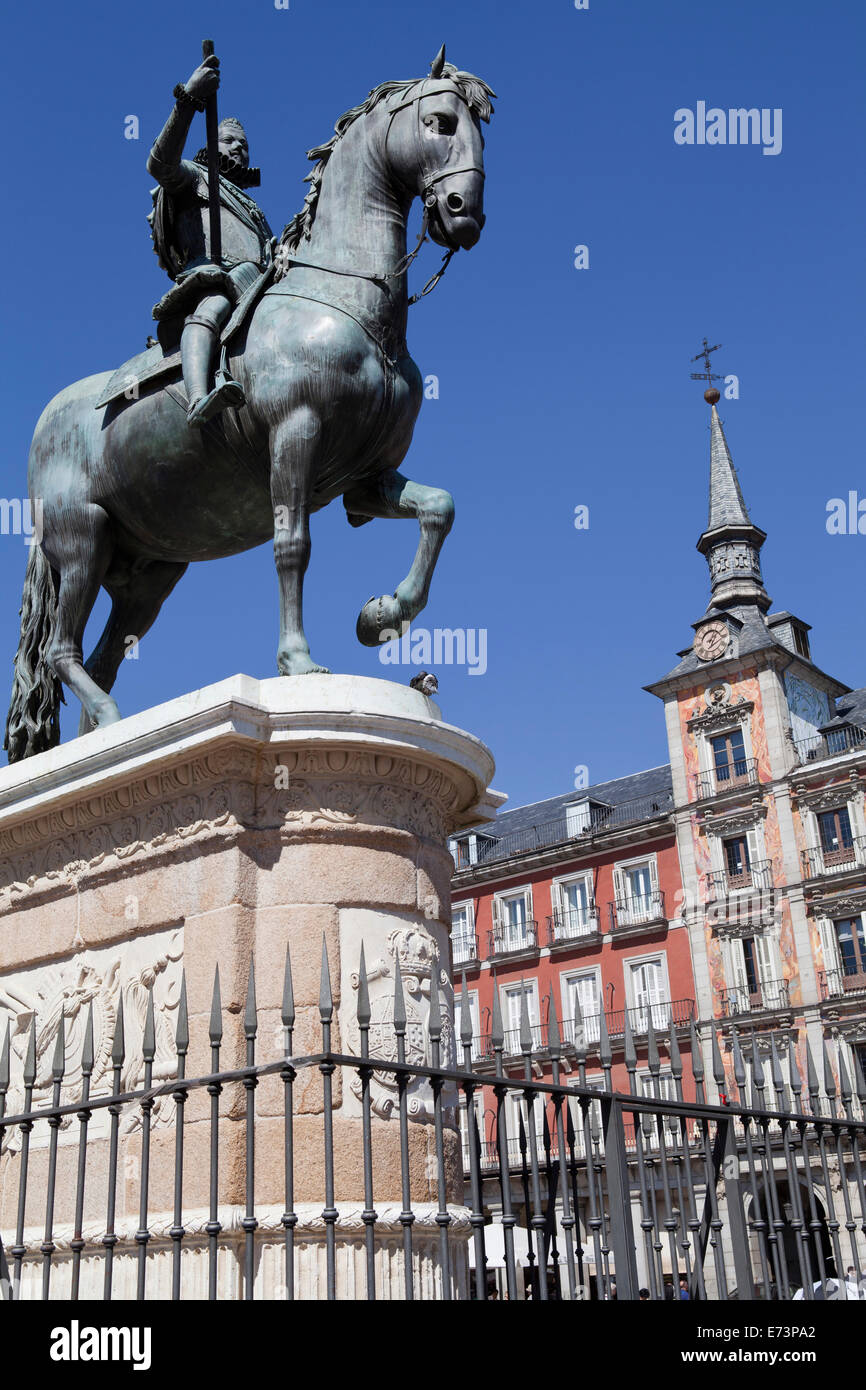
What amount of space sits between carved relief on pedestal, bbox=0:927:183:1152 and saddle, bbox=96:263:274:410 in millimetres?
2985

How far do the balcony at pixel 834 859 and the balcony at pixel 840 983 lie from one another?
10.1 feet

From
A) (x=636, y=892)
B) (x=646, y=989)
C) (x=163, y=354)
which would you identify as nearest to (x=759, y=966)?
(x=646, y=989)

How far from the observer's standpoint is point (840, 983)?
42.5m

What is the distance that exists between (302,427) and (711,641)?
43999 mm

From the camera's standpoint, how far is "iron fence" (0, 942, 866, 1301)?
431 cm

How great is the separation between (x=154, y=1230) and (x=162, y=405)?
4.07 m

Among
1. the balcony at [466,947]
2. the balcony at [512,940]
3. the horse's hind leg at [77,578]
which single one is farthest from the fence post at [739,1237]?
the balcony at [466,947]

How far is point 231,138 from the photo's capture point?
8.55 meters

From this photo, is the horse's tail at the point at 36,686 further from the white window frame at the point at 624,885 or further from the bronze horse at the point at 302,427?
the white window frame at the point at 624,885

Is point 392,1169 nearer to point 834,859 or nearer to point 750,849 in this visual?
point 834,859

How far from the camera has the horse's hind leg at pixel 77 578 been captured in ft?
25.0

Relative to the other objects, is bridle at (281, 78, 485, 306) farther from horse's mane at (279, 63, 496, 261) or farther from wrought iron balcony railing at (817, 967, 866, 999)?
wrought iron balcony railing at (817, 967, 866, 999)

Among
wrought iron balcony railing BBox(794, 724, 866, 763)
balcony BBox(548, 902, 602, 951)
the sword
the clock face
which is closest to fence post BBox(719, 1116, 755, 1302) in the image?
the sword
